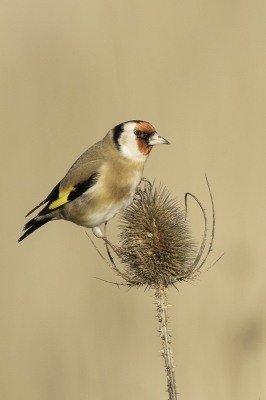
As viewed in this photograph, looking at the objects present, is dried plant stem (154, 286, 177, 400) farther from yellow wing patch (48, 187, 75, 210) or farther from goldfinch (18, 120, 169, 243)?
yellow wing patch (48, 187, 75, 210)

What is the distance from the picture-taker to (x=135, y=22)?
711cm

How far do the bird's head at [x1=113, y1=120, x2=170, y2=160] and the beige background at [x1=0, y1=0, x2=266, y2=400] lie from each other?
1271 millimetres

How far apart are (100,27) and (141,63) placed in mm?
610

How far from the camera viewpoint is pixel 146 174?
612cm

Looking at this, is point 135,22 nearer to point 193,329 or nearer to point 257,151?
point 257,151

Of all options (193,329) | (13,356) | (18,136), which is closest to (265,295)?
(193,329)

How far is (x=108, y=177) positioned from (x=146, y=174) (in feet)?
7.46

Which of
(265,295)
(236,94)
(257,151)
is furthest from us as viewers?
(236,94)

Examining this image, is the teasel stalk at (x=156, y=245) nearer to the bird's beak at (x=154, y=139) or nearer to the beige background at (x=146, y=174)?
the bird's beak at (x=154, y=139)

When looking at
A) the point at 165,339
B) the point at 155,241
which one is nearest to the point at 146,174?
the point at 155,241

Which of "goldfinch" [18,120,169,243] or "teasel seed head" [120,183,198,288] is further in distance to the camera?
"goldfinch" [18,120,169,243]

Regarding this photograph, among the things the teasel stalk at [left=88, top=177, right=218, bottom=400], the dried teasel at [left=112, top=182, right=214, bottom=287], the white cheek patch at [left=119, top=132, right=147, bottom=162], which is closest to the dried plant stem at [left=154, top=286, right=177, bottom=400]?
the teasel stalk at [left=88, top=177, right=218, bottom=400]

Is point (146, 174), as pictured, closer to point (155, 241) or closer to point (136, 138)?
point (136, 138)

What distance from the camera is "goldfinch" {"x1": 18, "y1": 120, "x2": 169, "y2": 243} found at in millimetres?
3846
